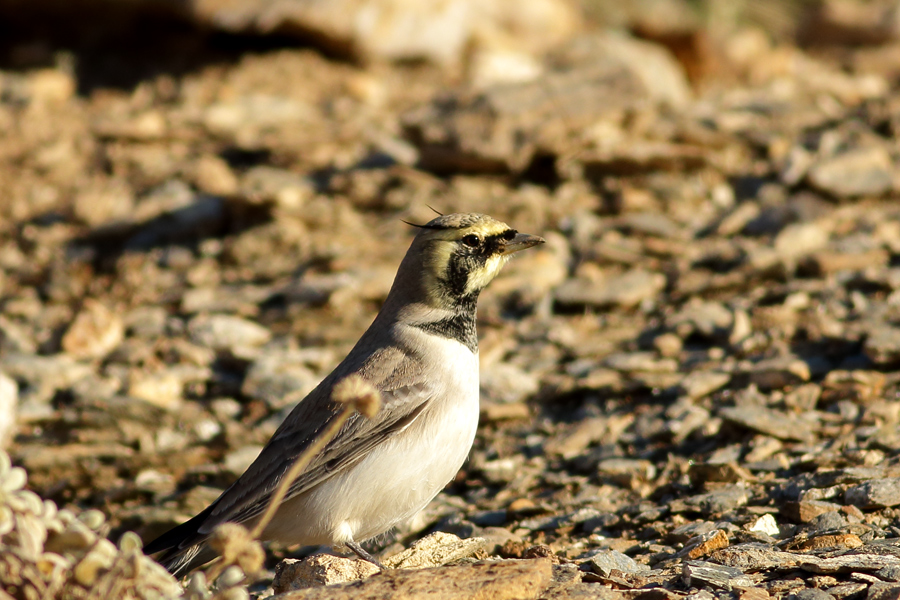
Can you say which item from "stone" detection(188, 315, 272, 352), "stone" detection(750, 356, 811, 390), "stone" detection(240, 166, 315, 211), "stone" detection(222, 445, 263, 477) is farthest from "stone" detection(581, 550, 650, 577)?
"stone" detection(240, 166, 315, 211)

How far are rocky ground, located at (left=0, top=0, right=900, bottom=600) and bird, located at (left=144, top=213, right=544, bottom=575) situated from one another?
434 mm

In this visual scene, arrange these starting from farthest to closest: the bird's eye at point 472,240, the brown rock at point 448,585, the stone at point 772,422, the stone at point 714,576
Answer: the stone at point 772,422 → the bird's eye at point 472,240 → the stone at point 714,576 → the brown rock at point 448,585

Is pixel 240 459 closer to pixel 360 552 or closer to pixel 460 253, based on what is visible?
pixel 360 552

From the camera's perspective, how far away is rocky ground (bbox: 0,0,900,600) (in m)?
4.90

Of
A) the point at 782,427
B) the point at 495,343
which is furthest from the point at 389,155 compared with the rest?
the point at 782,427

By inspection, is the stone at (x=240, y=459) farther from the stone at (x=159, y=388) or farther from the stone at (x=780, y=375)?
the stone at (x=780, y=375)

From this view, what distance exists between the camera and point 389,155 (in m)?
9.88

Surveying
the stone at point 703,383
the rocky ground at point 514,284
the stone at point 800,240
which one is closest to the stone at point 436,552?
the rocky ground at point 514,284

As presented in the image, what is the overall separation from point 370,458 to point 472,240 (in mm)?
1286

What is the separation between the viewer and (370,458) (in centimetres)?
493

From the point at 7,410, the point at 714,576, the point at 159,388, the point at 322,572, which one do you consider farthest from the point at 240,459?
the point at 714,576

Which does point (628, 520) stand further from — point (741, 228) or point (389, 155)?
point (389, 155)

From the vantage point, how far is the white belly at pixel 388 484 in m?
4.84

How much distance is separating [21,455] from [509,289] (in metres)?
3.89
